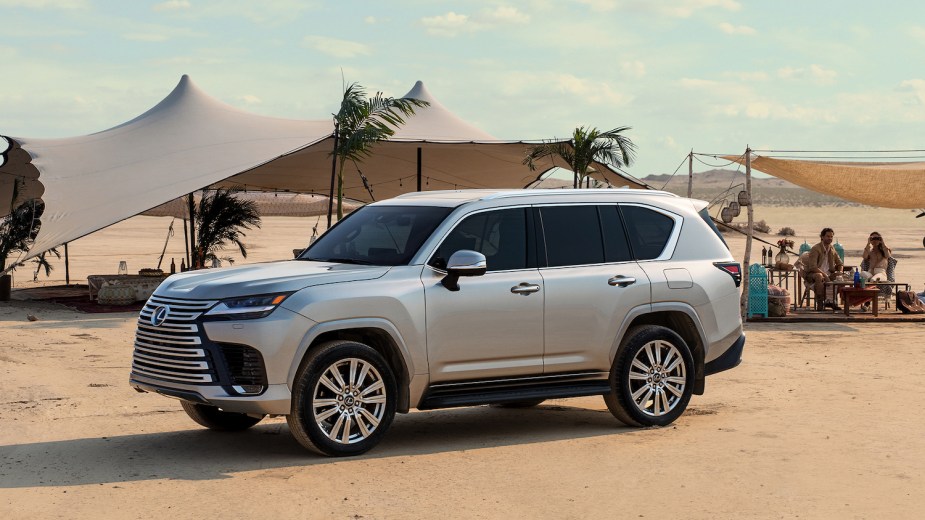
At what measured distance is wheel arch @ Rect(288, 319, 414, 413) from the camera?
8016mm

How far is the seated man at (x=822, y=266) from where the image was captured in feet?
65.0

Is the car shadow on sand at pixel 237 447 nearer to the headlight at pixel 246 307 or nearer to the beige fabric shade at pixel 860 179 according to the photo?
the headlight at pixel 246 307

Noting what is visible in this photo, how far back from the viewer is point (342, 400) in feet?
26.8

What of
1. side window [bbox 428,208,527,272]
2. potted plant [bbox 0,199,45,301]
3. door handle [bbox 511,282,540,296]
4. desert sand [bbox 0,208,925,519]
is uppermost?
potted plant [bbox 0,199,45,301]

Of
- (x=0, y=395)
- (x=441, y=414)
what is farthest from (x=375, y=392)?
(x=0, y=395)

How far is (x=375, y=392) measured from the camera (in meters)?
8.29

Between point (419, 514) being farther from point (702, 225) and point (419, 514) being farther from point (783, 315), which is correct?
point (783, 315)

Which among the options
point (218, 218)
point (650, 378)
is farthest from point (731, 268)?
point (218, 218)

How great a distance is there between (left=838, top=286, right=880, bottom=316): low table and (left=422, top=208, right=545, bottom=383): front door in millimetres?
11348

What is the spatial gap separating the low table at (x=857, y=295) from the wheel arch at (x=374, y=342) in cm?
1233

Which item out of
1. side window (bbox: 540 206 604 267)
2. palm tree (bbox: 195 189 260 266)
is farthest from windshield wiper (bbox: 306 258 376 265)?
palm tree (bbox: 195 189 260 266)

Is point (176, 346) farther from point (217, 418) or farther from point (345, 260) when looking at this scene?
point (345, 260)

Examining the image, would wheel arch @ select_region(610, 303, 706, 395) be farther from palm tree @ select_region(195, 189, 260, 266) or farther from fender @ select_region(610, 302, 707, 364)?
palm tree @ select_region(195, 189, 260, 266)

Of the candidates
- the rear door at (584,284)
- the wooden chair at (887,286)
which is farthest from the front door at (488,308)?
the wooden chair at (887,286)
